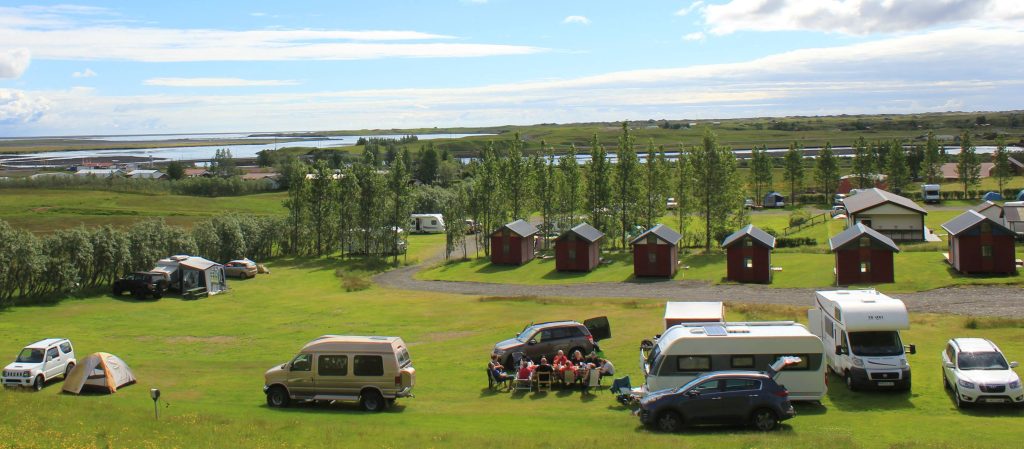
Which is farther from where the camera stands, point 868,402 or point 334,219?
point 334,219

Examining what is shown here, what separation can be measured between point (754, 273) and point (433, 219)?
45.0 meters

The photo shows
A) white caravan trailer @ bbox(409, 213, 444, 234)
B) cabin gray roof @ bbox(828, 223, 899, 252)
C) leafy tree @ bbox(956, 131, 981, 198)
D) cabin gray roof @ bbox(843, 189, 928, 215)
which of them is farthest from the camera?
leafy tree @ bbox(956, 131, 981, 198)

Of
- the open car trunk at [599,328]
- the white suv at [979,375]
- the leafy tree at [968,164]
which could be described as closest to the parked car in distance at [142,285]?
the open car trunk at [599,328]

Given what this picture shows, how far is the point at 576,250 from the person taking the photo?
170ft

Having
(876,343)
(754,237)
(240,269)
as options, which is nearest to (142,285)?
(240,269)

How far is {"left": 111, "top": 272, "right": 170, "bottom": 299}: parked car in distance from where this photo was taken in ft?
142

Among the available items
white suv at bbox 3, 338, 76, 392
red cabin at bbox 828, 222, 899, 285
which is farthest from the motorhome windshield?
white suv at bbox 3, 338, 76, 392

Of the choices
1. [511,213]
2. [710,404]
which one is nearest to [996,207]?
[511,213]

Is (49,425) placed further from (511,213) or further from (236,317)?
(511,213)

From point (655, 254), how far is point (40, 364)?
33.3 meters

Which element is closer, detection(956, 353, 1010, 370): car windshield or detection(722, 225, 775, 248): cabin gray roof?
detection(956, 353, 1010, 370): car windshield

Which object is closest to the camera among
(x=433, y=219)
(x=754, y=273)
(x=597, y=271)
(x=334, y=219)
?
(x=754, y=273)

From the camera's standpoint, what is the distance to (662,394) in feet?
56.1

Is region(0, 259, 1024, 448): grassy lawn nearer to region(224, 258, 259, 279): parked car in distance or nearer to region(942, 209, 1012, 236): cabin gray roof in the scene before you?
region(224, 258, 259, 279): parked car in distance
